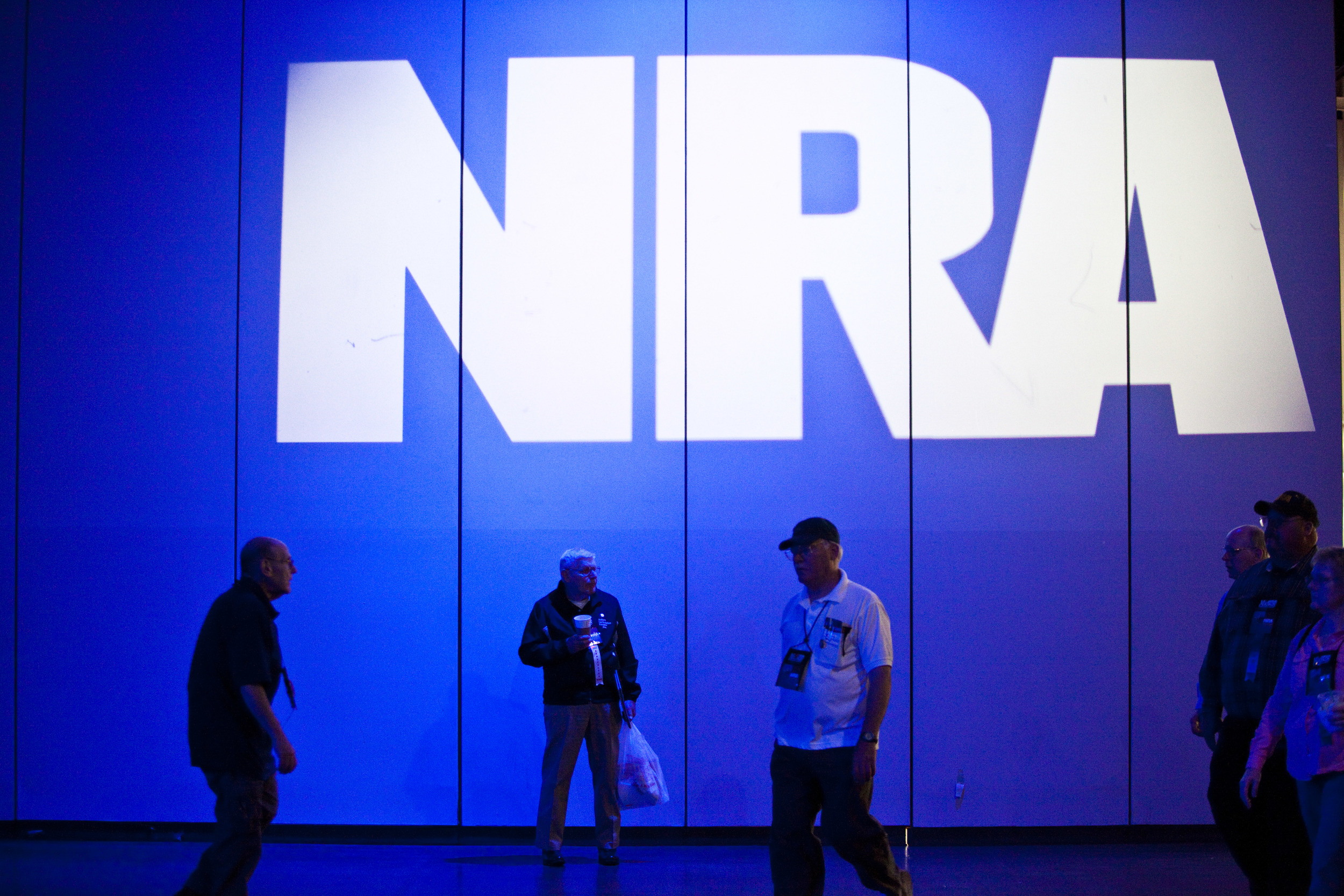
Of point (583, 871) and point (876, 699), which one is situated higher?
point (876, 699)

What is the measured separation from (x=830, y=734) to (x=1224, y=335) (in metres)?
3.64

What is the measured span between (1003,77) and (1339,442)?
2.70 meters

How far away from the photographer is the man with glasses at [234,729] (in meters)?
3.51

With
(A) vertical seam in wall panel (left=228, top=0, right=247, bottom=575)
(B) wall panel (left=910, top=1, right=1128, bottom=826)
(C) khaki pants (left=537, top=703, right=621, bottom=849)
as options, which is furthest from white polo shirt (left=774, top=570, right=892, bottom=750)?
(A) vertical seam in wall panel (left=228, top=0, right=247, bottom=575)

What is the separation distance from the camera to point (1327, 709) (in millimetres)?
3160

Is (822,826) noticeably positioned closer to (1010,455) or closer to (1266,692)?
(1266,692)

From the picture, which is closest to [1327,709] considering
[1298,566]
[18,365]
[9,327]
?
[1298,566]

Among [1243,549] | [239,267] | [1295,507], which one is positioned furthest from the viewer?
[239,267]

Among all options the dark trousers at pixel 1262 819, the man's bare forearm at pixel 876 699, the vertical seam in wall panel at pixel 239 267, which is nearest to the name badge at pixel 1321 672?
the dark trousers at pixel 1262 819

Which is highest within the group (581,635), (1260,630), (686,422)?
(686,422)

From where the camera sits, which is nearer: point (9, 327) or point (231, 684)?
point (231, 684)

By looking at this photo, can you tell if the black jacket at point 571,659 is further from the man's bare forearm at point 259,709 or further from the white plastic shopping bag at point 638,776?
the man's bare forearm at point 259,709

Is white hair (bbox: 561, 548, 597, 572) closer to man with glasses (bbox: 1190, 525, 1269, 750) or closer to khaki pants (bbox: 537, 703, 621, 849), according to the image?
khaki pants (bbox: 537, 703, 621, 849)

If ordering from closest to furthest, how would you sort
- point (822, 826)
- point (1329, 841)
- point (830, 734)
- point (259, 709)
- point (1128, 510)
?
1. point (1329, 841)
2. point (259, 709)
3. point (830, 734)
4. point (822, 826)
5. point (1128, 510)
